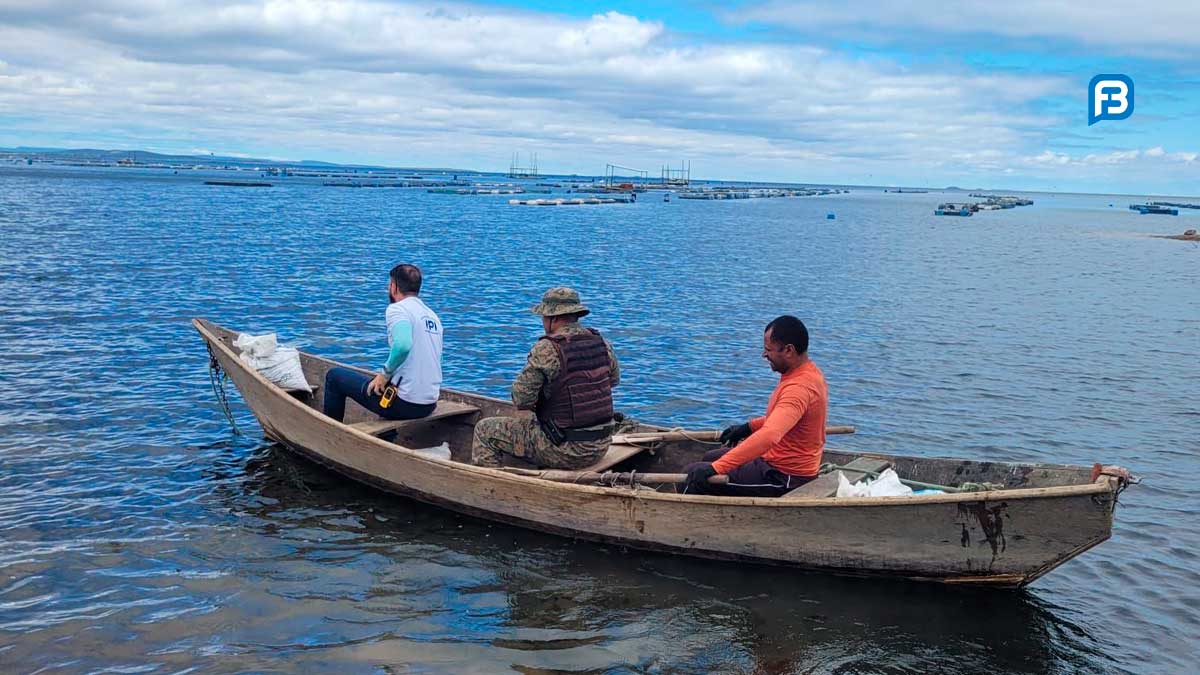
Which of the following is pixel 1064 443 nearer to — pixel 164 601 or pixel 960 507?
pixel 960 507

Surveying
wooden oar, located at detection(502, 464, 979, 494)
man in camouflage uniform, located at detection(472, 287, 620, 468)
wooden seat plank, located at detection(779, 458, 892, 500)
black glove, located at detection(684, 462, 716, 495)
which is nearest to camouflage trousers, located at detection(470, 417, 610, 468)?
man in camouflage uniform, located at detection(472, 287, 620, 468)

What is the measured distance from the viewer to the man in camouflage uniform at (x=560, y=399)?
9156 millimetres

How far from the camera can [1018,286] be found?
1551 inches

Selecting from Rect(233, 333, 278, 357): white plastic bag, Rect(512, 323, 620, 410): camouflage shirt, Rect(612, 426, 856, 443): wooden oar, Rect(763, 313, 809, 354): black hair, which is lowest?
Rect(612, 426, 856, 443): wooden oar

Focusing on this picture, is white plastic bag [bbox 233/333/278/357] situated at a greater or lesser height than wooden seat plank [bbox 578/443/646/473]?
greater

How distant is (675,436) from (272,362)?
5.89 metres

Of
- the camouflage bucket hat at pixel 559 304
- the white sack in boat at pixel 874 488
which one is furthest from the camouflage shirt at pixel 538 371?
the white sack in boat at pixel 874 488

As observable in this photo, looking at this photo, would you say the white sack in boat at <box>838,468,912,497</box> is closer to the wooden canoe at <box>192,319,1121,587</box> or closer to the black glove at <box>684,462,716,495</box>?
the wooden canoe at <box>192,319,1121,587</box>

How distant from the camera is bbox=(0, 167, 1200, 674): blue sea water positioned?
7.94 m

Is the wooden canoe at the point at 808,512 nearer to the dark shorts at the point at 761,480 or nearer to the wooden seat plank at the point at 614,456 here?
the wooden seat plank at the point at 614,456

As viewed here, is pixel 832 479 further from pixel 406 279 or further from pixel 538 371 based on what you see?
pixel 406 279

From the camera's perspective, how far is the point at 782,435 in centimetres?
834

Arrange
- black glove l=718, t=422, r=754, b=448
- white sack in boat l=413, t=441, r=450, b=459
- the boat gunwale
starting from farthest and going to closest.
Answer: white sack in boat l=413, t=441, r=450, b=459 → black glove l=718, t=422, r=754, b=448 → the boat gunwale

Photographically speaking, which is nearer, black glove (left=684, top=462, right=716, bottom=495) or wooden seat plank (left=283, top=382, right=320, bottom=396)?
black glove (left=684, top=462, right=716, bottom=495)
